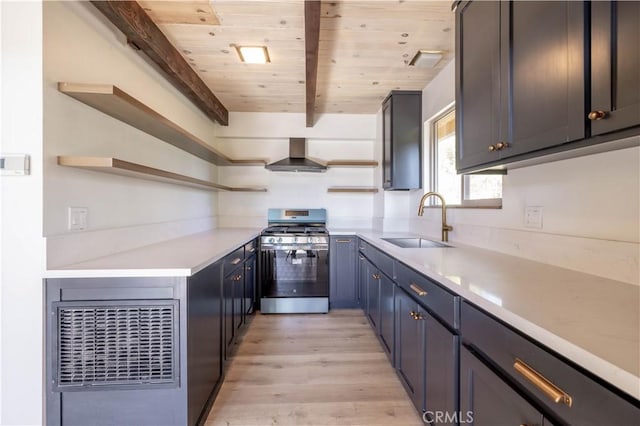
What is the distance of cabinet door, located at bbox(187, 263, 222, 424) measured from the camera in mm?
1374

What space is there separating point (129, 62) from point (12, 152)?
3.22ft

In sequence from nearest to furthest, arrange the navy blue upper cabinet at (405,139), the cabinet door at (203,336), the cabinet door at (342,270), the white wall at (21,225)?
the white wall at (21,225) < the cabinet door at (203,336) < the navy blue upper cabinet at (405,139) < the cabinet door at (342,270)

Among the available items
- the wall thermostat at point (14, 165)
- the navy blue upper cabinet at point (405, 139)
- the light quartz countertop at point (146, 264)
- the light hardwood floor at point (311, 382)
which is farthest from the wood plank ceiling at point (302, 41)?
the light hardwood floor at point (311, 382)

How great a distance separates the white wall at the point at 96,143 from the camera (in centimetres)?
134

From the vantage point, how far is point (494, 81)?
1.35m

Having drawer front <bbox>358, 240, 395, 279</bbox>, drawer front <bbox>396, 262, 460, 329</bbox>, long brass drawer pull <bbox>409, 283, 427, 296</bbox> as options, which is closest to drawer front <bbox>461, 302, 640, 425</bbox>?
drawer front <bbox>396, 262, 460, 329</bbox>

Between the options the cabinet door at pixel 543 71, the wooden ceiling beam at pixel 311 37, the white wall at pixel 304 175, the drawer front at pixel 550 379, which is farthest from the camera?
the white wall at pixel 304 175

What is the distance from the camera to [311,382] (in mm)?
1979

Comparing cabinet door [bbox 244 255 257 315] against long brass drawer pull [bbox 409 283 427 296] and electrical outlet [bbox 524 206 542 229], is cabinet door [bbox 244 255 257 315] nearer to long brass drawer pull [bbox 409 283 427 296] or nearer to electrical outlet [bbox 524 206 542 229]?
long brass drawer pull [bbox 409 283 427 296]

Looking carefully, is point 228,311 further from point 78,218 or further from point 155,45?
point 155,45

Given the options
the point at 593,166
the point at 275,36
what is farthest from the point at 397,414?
the point at 275,36

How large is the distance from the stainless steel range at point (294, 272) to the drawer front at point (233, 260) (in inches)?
26.9

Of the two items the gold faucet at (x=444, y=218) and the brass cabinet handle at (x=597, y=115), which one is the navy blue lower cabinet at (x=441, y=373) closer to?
the brass cabinet handle at (x=597, y=115)

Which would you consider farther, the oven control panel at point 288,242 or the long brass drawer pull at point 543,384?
the oven control panel at point 288,242
